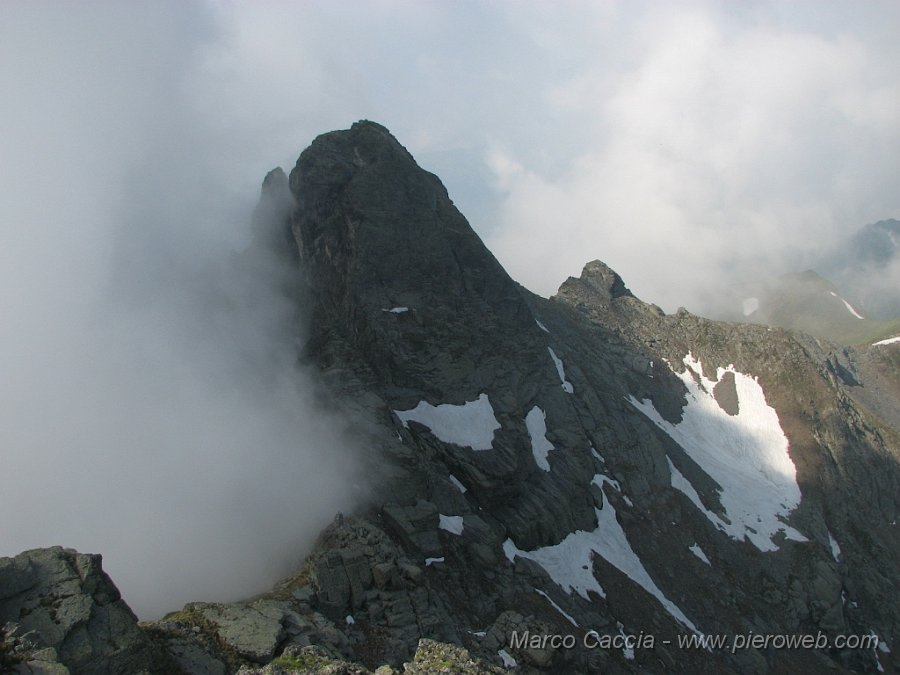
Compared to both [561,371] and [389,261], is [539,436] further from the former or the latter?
[389,261]

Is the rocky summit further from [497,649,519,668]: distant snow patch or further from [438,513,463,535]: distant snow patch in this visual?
[438,513,463,535]: distant snow patch

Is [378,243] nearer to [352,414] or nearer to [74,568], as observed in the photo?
[352,414]

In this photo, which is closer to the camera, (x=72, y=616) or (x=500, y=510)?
(x=72, y=616)

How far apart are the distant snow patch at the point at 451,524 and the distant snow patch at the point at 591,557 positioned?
444cm

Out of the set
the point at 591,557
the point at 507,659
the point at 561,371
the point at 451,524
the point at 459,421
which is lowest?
the point at 507,659

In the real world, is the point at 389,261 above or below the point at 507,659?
above

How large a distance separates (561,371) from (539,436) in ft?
42.5

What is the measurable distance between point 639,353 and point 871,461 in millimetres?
35382

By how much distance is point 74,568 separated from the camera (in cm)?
1911

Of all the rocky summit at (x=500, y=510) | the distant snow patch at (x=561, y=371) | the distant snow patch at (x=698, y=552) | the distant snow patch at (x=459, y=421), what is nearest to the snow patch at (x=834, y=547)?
the rocky summit at (x=500, y=510)

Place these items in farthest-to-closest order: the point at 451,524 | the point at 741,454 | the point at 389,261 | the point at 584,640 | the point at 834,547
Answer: the point at 741,454 < the point at 834,547 < the point at 389,261 < the point at 451,524 < the point at 584,640

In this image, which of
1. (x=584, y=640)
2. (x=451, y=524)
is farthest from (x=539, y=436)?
(x=584, y=640)

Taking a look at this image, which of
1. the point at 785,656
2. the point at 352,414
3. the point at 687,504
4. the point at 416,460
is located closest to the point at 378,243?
the point at 352,414

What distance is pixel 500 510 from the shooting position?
150 feet
